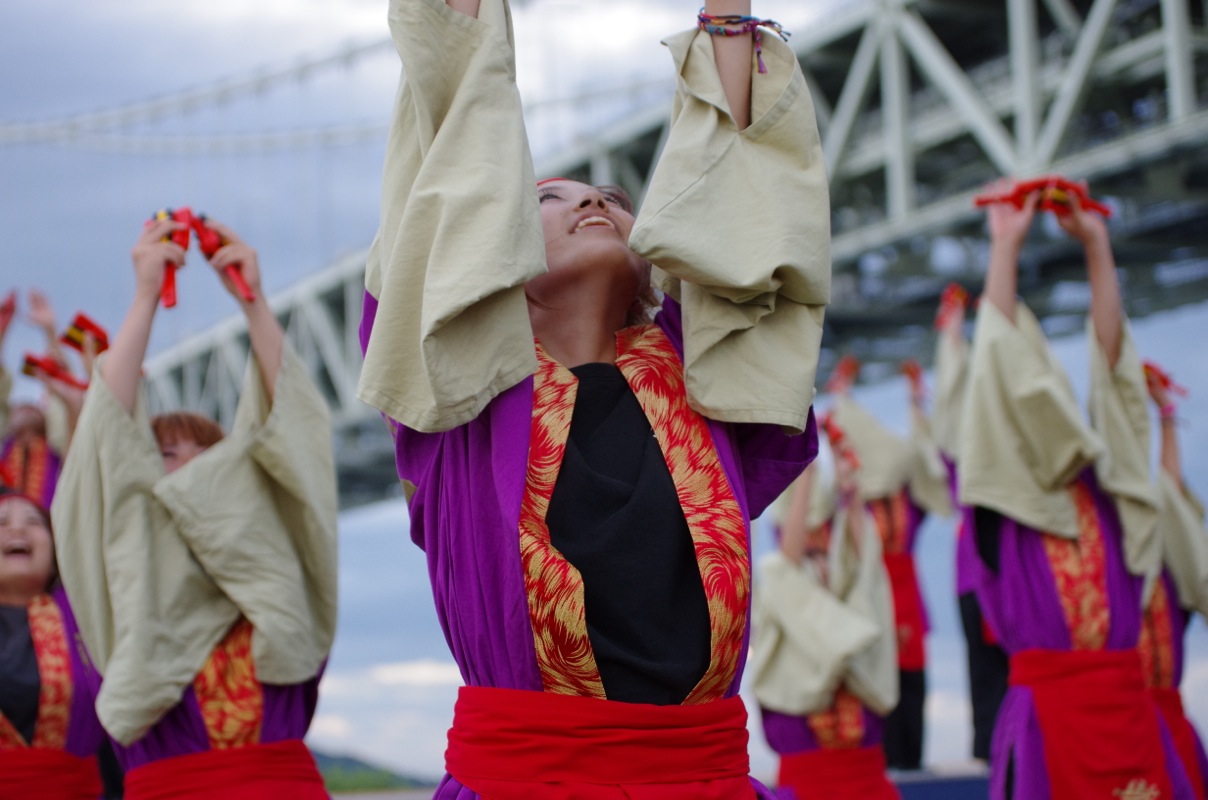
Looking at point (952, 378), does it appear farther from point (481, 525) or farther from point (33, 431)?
point (481, 525)

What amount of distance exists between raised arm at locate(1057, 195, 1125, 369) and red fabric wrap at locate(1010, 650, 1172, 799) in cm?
71

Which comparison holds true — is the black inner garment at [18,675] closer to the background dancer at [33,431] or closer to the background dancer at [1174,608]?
the background dancer at [33,431]

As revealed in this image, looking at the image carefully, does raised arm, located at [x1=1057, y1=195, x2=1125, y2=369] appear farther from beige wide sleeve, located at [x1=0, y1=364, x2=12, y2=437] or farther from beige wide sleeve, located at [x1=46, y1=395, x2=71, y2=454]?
beige wide sleeve, located at [x1=0, y1=364, x2=12, y2=437]

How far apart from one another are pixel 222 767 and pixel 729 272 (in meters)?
1.55

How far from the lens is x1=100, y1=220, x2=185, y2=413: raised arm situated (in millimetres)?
2688

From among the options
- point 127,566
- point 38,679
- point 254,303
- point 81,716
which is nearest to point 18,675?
point 38,679

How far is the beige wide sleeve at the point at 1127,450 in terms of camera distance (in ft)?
10.6

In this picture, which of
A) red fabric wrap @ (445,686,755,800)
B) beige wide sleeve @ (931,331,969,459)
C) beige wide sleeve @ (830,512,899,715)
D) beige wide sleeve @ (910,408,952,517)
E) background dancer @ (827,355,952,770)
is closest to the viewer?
red fabric wrap @ (445,686,755,800)

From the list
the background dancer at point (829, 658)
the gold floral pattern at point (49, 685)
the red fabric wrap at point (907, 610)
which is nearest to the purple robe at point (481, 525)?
the gold floral pattern at point (49, 685)

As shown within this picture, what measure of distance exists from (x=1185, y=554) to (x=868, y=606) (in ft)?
4.26

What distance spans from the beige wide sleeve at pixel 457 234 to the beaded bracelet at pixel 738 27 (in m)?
0.24

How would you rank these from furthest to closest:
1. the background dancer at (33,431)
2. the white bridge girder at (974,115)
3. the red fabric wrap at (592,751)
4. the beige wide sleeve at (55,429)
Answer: the white bridge girder at (974,115)
the beige wide sleeve at (55,429)
the background dancer at (33,431)
the red fabric wrap at (592,751)

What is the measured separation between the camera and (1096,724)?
120 inches

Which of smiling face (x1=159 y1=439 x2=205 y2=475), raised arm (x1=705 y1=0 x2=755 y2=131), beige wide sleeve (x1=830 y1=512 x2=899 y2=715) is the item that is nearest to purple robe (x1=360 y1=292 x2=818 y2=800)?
raised arm (x1=705 y1=0 x2=755 y2=131)
